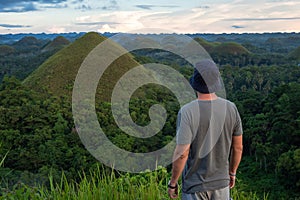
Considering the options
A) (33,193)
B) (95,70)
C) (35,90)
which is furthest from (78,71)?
(33,193)

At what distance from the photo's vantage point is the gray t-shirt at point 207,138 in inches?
59.1

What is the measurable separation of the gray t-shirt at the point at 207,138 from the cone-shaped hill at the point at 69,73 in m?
16.4

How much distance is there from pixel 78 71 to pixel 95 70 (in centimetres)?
94

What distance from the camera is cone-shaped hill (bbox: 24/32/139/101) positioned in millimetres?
19031

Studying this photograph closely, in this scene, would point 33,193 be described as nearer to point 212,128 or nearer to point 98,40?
point 212,128

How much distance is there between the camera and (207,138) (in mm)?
1548

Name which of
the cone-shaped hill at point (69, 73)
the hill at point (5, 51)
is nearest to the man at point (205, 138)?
the cone-shaped hill at point (69, 73)

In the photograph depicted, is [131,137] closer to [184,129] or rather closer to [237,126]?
[237,126]

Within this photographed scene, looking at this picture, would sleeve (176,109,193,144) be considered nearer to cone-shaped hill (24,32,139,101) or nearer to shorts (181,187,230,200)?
shorts (181,187,230,200)

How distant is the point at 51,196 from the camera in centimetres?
187

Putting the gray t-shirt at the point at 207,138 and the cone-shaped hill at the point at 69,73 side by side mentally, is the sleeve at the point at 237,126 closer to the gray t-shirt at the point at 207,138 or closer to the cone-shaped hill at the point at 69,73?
the gray t-shirt at the point at 207,138

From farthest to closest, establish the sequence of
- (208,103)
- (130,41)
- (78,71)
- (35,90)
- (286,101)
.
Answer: (130,41) < (78,71) < (35,90) < (286,101) < (208,103)

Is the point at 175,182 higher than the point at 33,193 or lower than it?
higher

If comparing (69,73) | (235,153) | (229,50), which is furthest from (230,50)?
(235,153)
